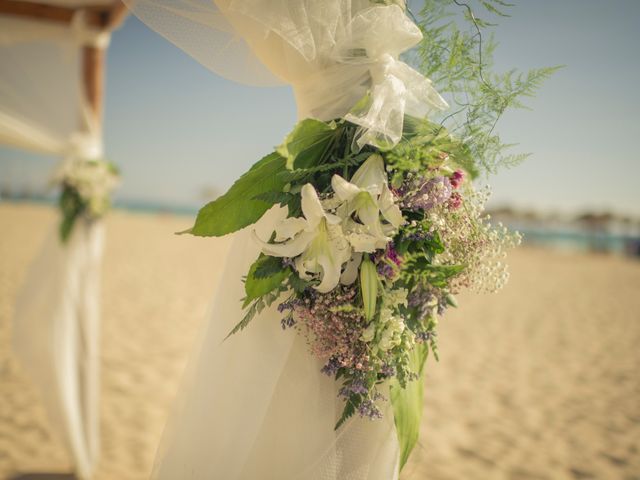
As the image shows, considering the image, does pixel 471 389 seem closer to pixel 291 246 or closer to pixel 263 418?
pixel 263 418

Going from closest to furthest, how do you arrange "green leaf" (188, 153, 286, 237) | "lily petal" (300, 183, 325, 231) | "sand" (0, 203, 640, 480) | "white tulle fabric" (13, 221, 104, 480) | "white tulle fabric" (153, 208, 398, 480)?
"lily petal" (300, 183, 325, 231) → "green leaf" (188, 153, 286, 237) → "white tulle fabric" (153, 208, 398, 480) → "white tulle fabric" (13, 221, 104, 480) → "sand" (0, 203, 640, 480)

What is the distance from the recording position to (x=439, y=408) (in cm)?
347

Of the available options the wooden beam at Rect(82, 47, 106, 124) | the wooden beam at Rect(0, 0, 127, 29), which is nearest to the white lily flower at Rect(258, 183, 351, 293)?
the wooden beam at Rect(0, 0, 127, 29)

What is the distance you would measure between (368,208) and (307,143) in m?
0.17

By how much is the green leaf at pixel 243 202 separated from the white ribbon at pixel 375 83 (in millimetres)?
170

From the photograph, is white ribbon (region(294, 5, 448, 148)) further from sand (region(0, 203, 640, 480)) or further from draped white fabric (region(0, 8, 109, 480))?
draped white fabric (region(0, 8, 109, 480))

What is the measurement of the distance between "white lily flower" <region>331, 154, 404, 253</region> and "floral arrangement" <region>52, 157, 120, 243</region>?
93.6 inches

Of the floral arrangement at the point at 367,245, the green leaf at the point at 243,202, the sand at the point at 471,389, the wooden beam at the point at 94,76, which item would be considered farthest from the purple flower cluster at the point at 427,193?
the wooden beam at the point at 94,76

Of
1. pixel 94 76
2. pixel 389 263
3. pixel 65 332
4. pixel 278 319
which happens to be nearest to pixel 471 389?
pixel 65 332

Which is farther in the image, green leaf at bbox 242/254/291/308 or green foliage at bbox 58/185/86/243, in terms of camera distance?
green foliage at bbox 58/185/86/243

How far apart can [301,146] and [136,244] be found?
1319cm

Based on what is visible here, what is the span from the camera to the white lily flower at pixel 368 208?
0.65m

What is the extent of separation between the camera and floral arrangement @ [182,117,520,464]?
691 mm

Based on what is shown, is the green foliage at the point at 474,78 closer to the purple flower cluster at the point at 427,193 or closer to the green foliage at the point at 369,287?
the purple flower cluster at the point at 427,193
